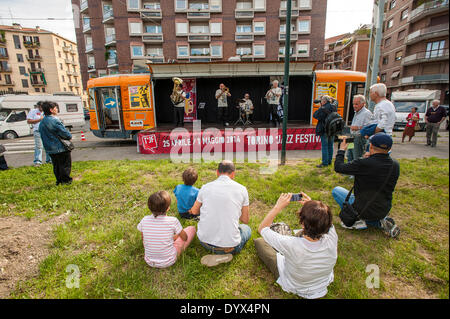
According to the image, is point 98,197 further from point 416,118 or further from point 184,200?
point 416,118

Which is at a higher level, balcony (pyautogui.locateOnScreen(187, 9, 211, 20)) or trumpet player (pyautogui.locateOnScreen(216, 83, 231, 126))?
balcony (pyautogui.locateOnScreen(187, 9, 211, 20))

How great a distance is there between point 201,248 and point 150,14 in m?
37.4

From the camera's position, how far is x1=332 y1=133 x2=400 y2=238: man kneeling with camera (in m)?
3.10

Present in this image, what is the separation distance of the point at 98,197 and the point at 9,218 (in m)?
1.54

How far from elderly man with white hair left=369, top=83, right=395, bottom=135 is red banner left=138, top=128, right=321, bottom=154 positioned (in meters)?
4.67

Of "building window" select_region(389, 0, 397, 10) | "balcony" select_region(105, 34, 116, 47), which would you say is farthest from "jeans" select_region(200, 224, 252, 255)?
"balcony" select_region(105, 34, 116, 47)

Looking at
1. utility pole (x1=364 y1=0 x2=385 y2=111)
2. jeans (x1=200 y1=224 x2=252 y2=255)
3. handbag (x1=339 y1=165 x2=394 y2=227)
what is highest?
utility pole (x1=364 y1=0 x2=385 y2=111)

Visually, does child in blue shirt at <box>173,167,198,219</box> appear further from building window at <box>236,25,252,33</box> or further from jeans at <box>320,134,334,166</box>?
building window at <box>236,25,252,33</box>

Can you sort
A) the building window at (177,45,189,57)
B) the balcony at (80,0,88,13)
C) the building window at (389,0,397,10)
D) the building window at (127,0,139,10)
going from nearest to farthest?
1. the building window at (389,0,397,10)
2. the building window at (127,0,139,10)
3. the building window at (177,45,189,57)
4. the balcony at (80,0,88,13)

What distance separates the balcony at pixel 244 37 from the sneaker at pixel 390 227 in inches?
1356

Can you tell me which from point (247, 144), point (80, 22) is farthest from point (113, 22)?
point (247, 144)

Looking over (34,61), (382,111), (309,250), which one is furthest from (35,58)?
(309,250)

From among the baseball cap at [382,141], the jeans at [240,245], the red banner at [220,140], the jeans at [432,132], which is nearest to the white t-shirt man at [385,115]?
the baseball cap at [382,141]

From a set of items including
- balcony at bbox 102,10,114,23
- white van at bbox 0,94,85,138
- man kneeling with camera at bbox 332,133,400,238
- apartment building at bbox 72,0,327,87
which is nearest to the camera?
man kneeling with camera at bbox 332,133,400,238
